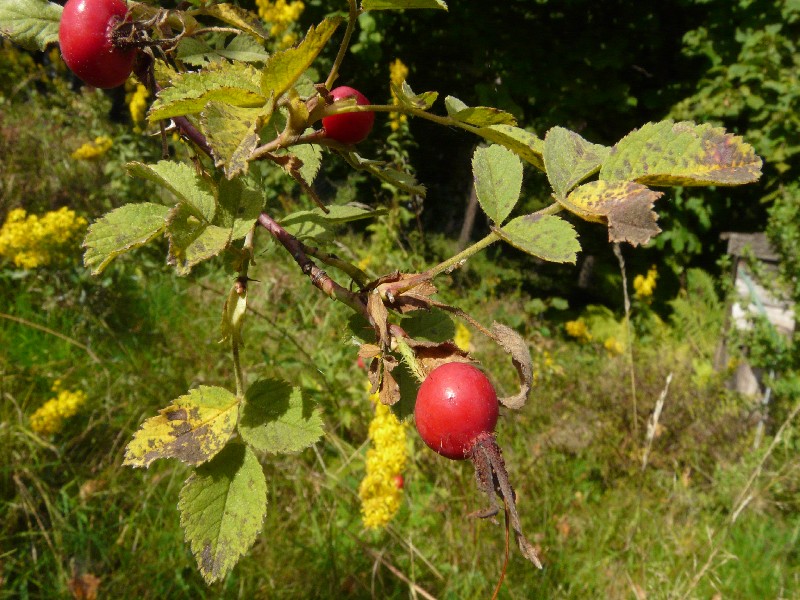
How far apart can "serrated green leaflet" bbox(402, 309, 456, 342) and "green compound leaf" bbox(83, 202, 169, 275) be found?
0.18 m

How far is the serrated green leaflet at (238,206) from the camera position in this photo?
1.13 ft

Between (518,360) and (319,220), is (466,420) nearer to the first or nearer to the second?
(518,360)

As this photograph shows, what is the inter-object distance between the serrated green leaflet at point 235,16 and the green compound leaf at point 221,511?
300 millimetres

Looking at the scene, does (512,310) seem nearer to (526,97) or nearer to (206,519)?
(526,97)

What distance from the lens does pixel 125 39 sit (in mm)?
348

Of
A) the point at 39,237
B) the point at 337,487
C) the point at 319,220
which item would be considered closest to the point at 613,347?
the point at 337,487

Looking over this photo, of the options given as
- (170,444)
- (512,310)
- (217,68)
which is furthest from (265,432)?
(512,310)

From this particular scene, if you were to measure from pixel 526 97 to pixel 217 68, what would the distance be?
10.9 feet

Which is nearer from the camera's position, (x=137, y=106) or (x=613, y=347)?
(x=137, y=106)

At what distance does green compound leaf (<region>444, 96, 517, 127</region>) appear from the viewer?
0.34 metres

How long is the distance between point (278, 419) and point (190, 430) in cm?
6

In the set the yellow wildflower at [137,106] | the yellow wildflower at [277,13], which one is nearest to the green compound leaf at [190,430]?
the yellow wildflower at [137,106]

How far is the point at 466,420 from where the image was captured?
0.30m

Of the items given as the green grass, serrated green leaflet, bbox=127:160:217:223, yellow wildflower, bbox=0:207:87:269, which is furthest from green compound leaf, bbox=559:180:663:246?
yellow wildflower, bbox=0:207:87:269
